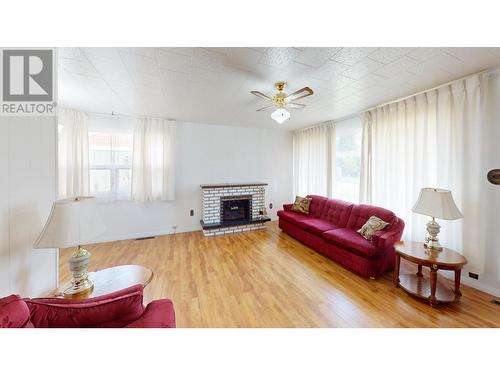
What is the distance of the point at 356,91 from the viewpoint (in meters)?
2.51

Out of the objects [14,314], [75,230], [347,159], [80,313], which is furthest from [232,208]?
[14,314]

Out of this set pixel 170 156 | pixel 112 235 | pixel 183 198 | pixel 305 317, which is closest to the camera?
Result: pixel 305 317

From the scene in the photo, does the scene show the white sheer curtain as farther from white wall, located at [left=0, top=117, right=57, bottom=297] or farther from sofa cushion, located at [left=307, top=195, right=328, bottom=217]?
white wall, located at [left=0, top=117, right=57, bottom=297]

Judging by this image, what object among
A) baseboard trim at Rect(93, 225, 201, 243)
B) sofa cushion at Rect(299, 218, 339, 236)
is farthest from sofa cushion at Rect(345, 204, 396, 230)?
baseboard trim at Rect(93, 225, 201, 243)

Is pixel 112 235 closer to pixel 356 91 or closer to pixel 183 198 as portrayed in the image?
pixel 183 198

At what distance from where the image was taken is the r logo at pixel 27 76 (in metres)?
1.42

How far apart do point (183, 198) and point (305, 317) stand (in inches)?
134

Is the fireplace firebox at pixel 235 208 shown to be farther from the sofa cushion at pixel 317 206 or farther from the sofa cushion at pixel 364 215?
the sofa cushion at pixel 364 215

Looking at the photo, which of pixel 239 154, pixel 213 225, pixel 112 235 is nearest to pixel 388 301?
pixel 213 225

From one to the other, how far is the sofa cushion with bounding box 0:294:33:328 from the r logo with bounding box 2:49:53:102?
1.57 m

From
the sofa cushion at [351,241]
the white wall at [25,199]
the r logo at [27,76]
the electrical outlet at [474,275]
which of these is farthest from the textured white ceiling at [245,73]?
the electrical outlet at [474,275]

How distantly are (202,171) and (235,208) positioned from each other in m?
1.20
